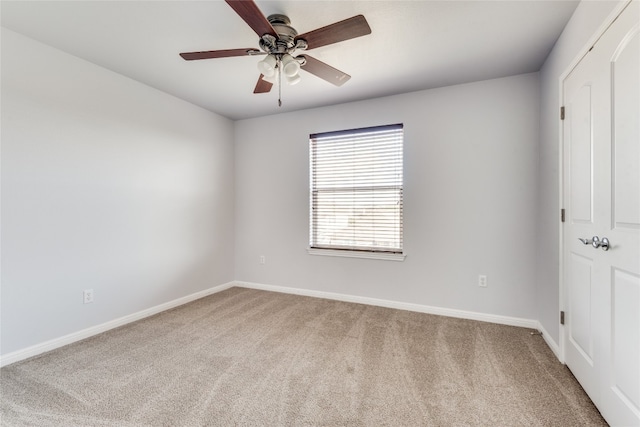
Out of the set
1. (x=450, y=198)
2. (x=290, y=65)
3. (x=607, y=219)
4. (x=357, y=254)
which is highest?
(x=290, y=65)

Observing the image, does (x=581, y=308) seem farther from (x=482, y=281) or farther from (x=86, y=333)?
(x=86, y=333)

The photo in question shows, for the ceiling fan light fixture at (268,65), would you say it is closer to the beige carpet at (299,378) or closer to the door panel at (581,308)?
the beige carpet at (299,378)

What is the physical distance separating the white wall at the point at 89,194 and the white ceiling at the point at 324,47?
0.30m

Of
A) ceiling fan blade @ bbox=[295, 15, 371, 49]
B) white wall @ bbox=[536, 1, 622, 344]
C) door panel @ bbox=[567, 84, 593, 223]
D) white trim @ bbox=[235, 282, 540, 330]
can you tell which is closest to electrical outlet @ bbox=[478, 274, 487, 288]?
white trim @ bbox=[235, 282, 540, 330]

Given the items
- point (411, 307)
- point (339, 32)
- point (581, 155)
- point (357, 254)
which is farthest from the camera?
point (357, 254)

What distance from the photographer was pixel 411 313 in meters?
3.09

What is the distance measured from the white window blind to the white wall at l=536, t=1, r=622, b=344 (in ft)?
4.27

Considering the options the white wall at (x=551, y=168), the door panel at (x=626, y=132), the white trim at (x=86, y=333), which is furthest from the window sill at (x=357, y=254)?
the door panel at (x=626, y=132)

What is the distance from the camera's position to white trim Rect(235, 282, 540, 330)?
2.76 m

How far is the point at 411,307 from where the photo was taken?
317cm

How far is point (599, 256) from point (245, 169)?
381 cm

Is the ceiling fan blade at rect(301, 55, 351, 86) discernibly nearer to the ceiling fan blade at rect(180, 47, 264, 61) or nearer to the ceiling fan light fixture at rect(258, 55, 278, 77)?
the ceiling fan light fixture at rect(258, 55, 278, 77)

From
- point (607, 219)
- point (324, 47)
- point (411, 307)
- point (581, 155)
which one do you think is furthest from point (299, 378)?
→ point (324, 47)

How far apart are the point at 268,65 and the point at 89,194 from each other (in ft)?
6.69
